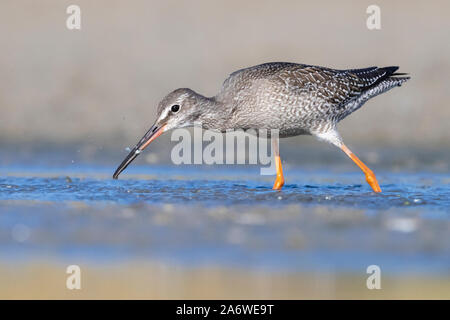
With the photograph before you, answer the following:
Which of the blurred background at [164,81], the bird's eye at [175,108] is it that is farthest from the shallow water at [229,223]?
the bird's eye at [175,108]

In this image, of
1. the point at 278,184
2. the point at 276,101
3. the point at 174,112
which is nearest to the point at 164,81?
the point at 278,184

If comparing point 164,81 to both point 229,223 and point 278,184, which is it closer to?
point 278,184

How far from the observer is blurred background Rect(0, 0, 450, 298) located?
1020 centimetres

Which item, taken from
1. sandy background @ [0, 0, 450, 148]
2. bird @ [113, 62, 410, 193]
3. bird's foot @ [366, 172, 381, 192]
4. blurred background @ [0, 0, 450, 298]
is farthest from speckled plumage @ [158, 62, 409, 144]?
sandy background @ [0, 0, 450, 148]

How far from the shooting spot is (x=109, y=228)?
8641 mm

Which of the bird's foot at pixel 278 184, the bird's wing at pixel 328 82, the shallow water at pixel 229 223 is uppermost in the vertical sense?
the bird's wing at pixel 328 82

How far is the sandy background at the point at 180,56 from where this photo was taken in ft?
56.5

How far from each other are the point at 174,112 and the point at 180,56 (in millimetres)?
9437

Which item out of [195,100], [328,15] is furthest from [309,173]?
[328,15]

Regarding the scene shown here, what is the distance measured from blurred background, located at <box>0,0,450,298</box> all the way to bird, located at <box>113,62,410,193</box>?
3.39 ft

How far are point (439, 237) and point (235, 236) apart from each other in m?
2.08

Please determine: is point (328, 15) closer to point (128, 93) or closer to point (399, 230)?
point (128, 93)

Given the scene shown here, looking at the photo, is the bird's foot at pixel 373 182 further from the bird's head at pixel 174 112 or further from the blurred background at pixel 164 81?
the bird's head at pixel 174 112
